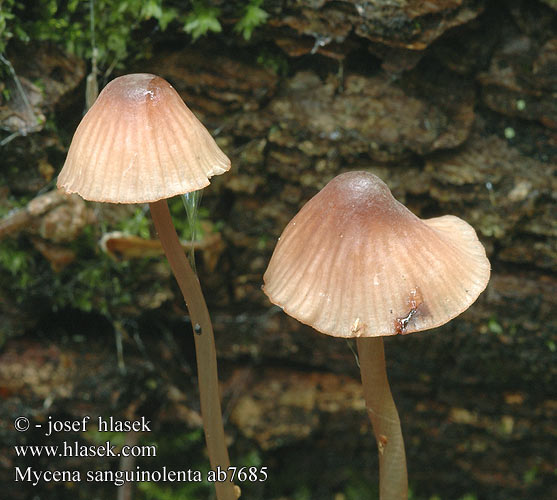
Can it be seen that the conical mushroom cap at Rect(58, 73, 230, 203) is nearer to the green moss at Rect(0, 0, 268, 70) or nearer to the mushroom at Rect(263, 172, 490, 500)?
the mushroom at Rect(263, 172, 490, 500)

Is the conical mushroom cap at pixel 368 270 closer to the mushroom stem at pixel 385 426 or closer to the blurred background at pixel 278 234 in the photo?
the mushroom stem at pixel 385 426

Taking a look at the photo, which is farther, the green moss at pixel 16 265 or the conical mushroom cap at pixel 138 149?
the green moss at pixel 16 265

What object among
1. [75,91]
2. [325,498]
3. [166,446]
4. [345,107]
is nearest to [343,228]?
[345,107]

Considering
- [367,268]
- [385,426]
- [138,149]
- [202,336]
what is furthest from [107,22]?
[385,426]

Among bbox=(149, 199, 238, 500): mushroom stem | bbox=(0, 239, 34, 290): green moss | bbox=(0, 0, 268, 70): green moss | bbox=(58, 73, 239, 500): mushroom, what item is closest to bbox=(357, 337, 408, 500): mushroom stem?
bbox=(149, 199, 238, 500): mushroom stem

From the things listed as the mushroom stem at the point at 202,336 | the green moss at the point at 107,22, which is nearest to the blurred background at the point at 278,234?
the green moss at the point at 107,22

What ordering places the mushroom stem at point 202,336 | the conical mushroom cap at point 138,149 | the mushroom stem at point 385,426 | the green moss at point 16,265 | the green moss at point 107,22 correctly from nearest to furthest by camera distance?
the conical mushroom cap at point 138,149, the mushroom stem at point 202,336, the mushroom stem at point 385,426, the green moss at point 107,22, the green moss at point 16,265
